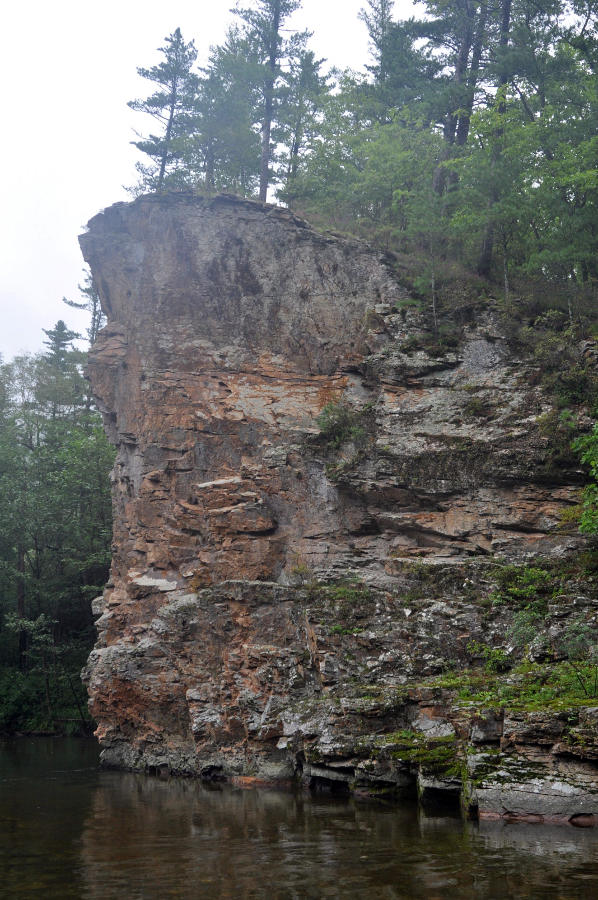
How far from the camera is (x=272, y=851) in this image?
35.7 feet

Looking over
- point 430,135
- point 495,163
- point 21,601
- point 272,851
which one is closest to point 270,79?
point 430,135

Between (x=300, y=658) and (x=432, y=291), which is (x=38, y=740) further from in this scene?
(x=432, y=291)

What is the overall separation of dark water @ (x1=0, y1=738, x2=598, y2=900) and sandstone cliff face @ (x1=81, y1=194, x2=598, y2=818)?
7.67 ft

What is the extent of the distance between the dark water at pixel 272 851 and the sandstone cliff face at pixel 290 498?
92.1 inches

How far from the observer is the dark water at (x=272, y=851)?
8.71m

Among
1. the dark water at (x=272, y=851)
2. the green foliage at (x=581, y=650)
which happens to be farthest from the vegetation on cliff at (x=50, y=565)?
the green foliage at (x=581, y=650)

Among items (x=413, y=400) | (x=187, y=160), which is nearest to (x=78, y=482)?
(x=187, y=160)

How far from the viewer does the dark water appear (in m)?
8.71

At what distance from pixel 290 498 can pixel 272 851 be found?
13097 mm

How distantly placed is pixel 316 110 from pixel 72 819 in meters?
32.7

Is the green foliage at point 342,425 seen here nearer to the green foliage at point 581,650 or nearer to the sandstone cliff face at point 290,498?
the sandstone cliff face at point 290,498

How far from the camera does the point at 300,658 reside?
792 inches

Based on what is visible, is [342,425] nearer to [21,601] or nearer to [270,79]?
[270,79]

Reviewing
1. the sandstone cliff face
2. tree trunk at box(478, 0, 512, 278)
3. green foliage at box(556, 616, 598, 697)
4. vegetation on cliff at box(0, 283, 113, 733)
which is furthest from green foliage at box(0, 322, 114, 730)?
green foliage at box(556, 616, 598, 697)
